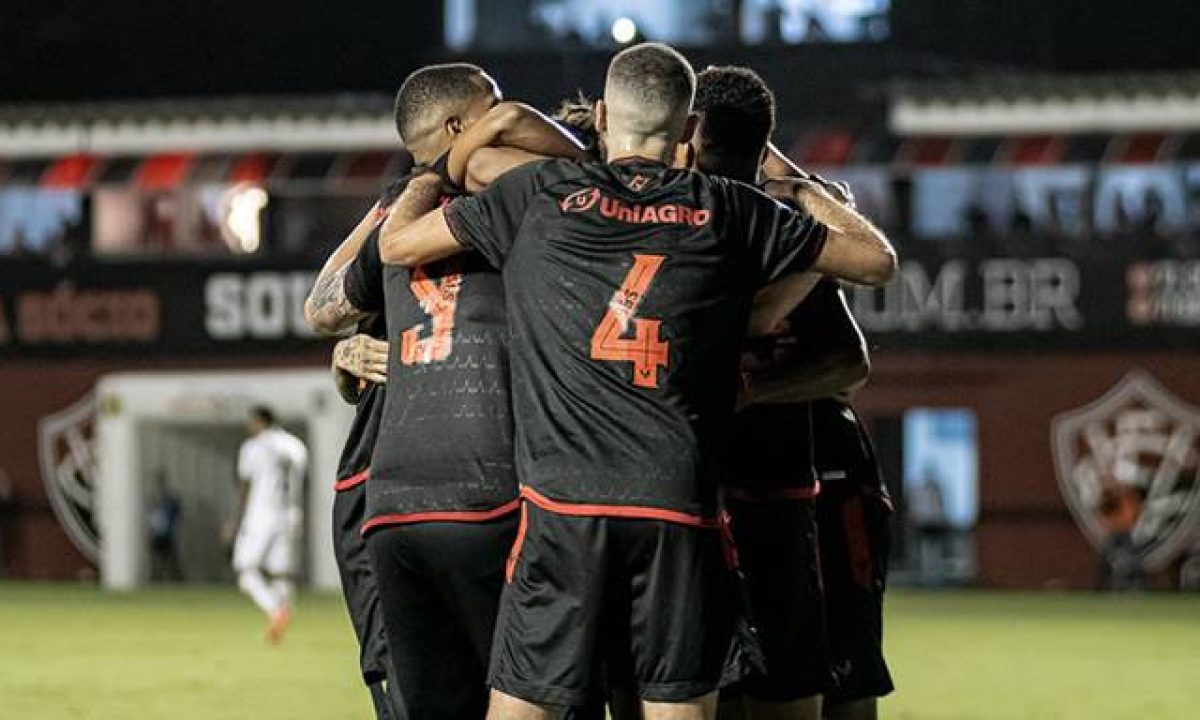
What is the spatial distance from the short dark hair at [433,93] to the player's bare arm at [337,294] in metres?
0.30

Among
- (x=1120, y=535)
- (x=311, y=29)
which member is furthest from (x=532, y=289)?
(x=311, y=29)

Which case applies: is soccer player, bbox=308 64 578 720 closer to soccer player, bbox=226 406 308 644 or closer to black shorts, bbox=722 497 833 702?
black shorts, bbox=722 497 833 702

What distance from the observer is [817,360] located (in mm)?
7840

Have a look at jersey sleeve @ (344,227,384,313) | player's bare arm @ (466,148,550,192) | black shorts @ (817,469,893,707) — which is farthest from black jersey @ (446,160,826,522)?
black shorts @ (817,469,893,707)

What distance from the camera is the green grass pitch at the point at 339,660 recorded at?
16.1 meters

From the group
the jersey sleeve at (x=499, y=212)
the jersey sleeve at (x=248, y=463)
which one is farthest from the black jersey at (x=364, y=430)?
the jersey sleeve at (x=248, y=463)

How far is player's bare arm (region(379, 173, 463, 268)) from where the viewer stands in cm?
686

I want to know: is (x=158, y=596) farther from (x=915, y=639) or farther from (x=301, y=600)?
(x=915, y=639)

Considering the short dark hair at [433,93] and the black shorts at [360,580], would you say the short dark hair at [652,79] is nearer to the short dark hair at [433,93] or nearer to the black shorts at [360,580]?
the short dark hair at [433,93]

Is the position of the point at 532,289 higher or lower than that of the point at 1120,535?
higher

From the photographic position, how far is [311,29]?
46.0 m

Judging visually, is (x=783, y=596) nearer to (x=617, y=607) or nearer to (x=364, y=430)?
(x=617, y=607)

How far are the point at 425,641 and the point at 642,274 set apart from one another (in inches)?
53.7

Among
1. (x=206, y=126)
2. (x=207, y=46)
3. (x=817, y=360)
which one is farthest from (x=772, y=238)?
(x=207, y=46)
